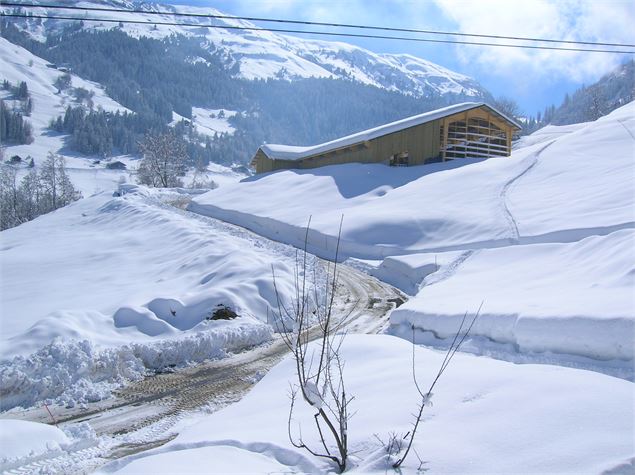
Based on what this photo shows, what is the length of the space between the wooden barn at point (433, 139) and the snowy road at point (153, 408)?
A: 69.6ft

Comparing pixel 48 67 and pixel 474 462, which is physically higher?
pixel 48 67

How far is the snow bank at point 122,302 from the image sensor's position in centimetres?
848

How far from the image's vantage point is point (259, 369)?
9188 millimetres

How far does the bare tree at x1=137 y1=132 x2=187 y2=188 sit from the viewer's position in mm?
54344

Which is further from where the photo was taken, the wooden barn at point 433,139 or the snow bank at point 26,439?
the wooden barn at point 433,139

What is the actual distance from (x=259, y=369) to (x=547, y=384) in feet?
19.0

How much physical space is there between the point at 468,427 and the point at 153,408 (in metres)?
5.35

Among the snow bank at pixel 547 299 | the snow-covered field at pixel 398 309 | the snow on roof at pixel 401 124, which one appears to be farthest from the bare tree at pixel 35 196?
the snow bank at pixel 547 299

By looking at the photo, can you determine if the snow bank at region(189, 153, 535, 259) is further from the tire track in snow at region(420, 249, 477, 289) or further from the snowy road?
the snowy road

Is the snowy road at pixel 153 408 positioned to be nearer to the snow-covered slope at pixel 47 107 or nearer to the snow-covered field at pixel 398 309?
the snow-covered field at pixel 398 309

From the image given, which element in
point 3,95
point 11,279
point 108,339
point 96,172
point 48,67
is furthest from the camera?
point 48,67

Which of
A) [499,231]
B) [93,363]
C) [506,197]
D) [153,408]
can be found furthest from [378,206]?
[153,408]

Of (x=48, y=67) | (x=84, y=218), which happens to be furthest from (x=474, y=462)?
(x=48, y=67)

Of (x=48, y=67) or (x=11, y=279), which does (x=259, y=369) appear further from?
(x=48, y=67)
